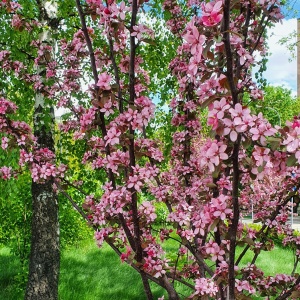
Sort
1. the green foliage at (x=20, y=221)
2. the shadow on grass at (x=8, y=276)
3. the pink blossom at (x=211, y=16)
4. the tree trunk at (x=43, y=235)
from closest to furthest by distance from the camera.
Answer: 1. the pink blossom at (x=211, y=16)
2. the tree trunk at (x=43, y=235)
3. the shadow on grass at (x=8, y=276)
4. the green foliage at (x=20, y=221)

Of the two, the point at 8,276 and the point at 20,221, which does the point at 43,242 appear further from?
the point at 8,276

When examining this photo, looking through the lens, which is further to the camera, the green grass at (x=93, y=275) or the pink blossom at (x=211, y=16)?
the green grass at (x=93, y=275)

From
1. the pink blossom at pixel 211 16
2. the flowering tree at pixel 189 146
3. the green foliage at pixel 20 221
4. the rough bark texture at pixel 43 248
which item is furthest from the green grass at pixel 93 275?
the pink blossom at pixel 211 16

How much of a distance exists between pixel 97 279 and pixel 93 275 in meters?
0.34

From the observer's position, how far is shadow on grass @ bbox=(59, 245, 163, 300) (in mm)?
6398

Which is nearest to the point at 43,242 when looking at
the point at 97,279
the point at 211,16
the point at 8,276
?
the point at 97,279

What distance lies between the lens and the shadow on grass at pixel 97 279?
640 cm

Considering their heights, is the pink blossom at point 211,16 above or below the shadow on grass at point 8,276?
above

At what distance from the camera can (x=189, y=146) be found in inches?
141

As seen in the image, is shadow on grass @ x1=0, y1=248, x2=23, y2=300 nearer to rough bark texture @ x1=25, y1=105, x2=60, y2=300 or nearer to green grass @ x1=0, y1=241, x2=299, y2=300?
green grass @ x1=0, y1=241, x2=299, y2=300

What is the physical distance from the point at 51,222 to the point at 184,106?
2.85 m

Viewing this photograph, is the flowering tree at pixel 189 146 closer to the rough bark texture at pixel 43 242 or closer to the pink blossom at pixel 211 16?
the pink blossom at pixel 211 16

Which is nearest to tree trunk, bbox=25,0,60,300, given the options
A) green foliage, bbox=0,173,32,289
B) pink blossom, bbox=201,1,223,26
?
green foliage, bbox=0,173,32,289

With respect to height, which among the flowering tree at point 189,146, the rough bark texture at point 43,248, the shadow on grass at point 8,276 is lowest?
the shadow on grass at point 8,276
